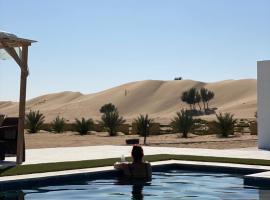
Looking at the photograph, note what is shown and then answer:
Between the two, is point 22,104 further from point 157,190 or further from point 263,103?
point 263,103

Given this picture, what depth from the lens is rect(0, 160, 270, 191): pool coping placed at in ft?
27.7

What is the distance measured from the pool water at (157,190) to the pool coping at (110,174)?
16cm

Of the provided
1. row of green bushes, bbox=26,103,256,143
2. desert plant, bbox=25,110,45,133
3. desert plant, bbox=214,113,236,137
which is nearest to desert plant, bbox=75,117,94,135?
row of green bushes, bbox=26,103,256,143

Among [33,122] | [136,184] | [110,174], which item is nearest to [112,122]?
[33,122]

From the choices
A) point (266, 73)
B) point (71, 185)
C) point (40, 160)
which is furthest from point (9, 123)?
point (266, 73)

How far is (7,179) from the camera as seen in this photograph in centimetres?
841

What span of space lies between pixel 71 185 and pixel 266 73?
33.9ft

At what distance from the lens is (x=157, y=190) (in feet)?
28.2

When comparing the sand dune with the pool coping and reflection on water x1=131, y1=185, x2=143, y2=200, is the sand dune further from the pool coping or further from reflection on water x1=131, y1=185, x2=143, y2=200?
reflection on water x1=131, y1=185, x2=143, y2=200

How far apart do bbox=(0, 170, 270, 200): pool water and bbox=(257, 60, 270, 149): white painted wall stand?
7535 mm

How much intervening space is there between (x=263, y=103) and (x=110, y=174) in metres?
8.99

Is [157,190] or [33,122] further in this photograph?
[33,122]

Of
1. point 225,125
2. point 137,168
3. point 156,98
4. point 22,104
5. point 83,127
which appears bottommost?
point 137,168

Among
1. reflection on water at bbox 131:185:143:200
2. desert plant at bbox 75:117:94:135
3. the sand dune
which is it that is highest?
the sand dune
